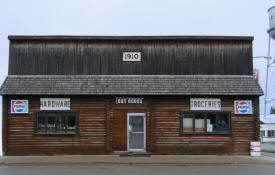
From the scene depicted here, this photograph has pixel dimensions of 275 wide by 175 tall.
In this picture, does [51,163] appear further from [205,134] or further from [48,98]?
[205,134]

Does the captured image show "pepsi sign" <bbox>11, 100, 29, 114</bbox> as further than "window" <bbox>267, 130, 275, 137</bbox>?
No

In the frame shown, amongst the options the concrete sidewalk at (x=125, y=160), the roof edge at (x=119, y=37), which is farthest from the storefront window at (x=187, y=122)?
the roof edge at (x=119, y=37)

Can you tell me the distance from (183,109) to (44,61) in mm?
8027

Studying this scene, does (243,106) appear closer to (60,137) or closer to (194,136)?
(194,136)

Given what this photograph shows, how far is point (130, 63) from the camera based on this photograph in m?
20.2

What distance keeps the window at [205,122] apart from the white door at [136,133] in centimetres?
215

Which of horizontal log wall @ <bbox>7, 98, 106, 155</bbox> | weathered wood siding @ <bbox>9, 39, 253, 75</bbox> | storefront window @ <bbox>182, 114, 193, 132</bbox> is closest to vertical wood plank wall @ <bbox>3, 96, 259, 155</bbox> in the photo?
horizontal log wall @ <bbox>7, 98, 106, 155</bbox>

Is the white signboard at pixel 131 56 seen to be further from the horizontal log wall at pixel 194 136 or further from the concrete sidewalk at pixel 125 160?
the concrete sidewalk at pixel 125 160

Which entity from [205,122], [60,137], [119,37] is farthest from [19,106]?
[205,122]

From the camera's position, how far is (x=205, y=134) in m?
19.6

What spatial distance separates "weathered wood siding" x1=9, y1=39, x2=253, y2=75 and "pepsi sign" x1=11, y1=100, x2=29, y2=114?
1652 mm

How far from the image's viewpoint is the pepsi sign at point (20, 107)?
64.1 ft

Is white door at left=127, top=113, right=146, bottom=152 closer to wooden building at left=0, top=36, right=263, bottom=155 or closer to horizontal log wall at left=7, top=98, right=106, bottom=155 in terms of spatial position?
wooden building at left=0, top=36, right=263, bottom=155

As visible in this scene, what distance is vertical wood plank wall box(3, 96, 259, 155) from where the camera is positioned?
1948 cm
